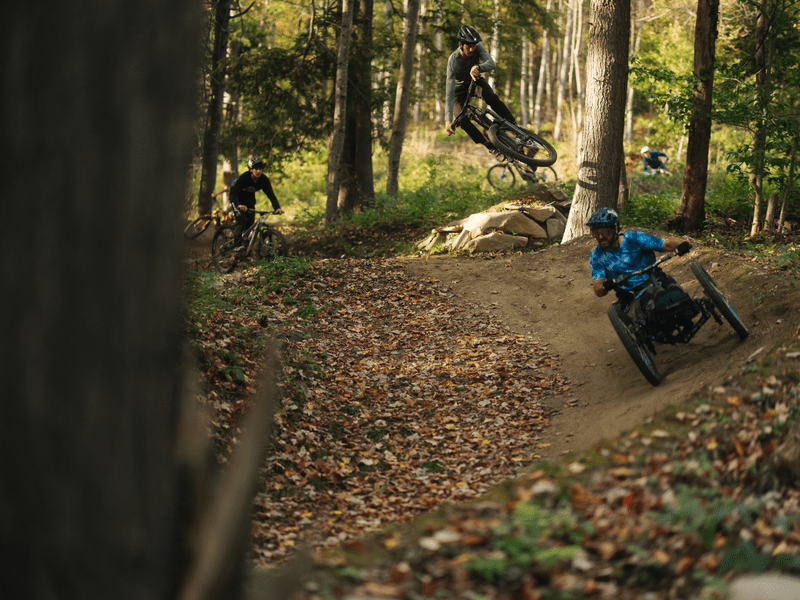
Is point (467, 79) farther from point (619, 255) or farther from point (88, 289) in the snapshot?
point (88, 289)

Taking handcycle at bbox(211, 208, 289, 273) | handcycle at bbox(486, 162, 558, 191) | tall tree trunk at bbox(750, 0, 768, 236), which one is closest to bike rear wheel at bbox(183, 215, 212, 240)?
handcycle at bbox(211, 208, 289, 273)

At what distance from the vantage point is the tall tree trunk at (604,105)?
1173 cm

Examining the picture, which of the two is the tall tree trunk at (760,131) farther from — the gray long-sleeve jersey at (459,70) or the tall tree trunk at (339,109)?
the tall tree trunk at (339,109)

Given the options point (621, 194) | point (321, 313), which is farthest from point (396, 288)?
point (621, 194)

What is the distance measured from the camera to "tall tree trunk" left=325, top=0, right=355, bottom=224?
15.8 m

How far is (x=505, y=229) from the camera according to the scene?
13656 millimetres

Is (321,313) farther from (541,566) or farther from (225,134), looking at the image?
(225,134)

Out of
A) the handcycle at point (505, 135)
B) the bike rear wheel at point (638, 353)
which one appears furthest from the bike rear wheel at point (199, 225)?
the bike rear wheel at point (638, 353)

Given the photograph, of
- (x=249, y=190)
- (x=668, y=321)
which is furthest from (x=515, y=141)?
(x=668, y=321)

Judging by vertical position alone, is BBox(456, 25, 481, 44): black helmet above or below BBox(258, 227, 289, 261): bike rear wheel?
above

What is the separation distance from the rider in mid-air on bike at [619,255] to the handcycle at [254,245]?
7.27 metres

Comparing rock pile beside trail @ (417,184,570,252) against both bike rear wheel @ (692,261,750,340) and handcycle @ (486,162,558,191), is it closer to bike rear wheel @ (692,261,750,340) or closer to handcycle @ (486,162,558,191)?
handcycle @ (486,162,558,191)

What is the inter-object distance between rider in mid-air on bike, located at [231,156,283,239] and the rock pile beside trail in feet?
13.0

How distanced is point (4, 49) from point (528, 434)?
18.6ft
